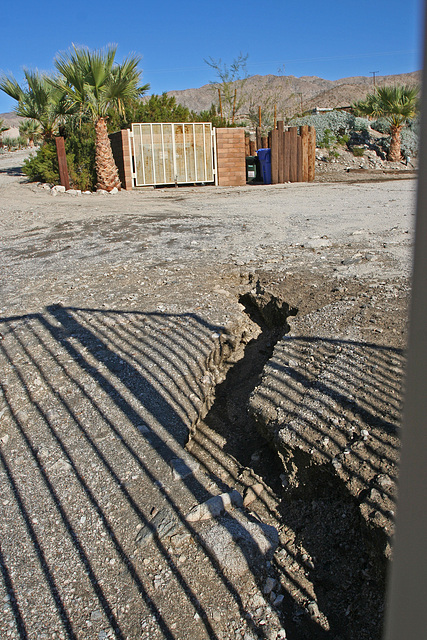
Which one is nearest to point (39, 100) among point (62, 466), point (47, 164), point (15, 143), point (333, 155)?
point (47, 164)

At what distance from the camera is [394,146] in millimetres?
21016

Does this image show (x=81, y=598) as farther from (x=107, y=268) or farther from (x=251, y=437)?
(x=107, y=268)

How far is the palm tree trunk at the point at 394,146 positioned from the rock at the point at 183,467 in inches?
837

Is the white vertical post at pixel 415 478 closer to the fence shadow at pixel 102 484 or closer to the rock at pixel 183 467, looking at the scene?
the fence shadow at pixel 102 484

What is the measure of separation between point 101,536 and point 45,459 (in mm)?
656

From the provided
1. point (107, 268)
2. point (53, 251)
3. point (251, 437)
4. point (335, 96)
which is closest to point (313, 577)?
point (251, 437)

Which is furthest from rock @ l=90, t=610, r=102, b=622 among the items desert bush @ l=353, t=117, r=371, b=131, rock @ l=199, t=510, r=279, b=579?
desert bush @ l=353, t=117, r=371, b=131

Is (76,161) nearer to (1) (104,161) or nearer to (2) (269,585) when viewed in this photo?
(1) (104,161)

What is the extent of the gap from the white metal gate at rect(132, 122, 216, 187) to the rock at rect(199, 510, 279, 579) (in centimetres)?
1462

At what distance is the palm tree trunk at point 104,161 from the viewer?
14.1m

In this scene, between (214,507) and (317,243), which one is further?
(317,243)

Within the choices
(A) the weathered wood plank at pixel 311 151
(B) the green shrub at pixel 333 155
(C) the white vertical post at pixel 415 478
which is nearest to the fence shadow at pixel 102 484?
(C) the white vertical post at pixel 415 478

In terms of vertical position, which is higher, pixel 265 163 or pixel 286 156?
pixel 286 156

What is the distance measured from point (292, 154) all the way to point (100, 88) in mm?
6105
